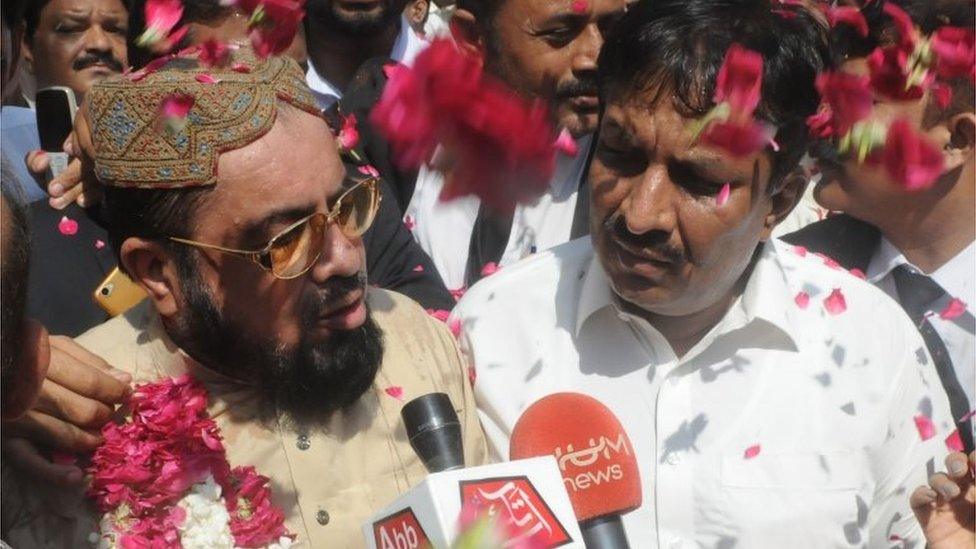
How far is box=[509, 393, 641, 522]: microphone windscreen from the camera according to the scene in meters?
3.07

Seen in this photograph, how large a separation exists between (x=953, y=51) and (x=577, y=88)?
45.6 inches

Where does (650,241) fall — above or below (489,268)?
above

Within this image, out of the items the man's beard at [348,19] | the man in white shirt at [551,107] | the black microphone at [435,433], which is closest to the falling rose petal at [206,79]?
the black microphone at [435,433]

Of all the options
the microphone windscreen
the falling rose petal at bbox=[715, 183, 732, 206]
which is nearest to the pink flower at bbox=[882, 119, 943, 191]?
the falling rose petal at bbox=[715, 183, 732, 206]

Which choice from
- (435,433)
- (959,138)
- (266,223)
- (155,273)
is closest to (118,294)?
(155,273)

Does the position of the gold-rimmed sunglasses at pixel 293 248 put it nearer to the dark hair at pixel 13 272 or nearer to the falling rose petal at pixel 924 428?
the dark hair at pixel 13 272

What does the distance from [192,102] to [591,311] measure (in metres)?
1.06

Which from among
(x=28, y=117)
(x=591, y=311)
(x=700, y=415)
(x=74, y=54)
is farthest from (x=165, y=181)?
(x=74, y=54)

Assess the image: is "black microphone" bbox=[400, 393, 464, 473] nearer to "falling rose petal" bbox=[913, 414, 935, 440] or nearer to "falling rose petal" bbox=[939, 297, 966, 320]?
"falling rose petal" bbox=[913, 414, 935, 440]

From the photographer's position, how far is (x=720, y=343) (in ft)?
11.9

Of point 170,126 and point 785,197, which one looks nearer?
point 170,126

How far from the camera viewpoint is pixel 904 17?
3953mm

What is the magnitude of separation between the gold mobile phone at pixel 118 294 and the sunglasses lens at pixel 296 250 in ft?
1.84

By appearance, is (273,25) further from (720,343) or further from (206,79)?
(720,343)
